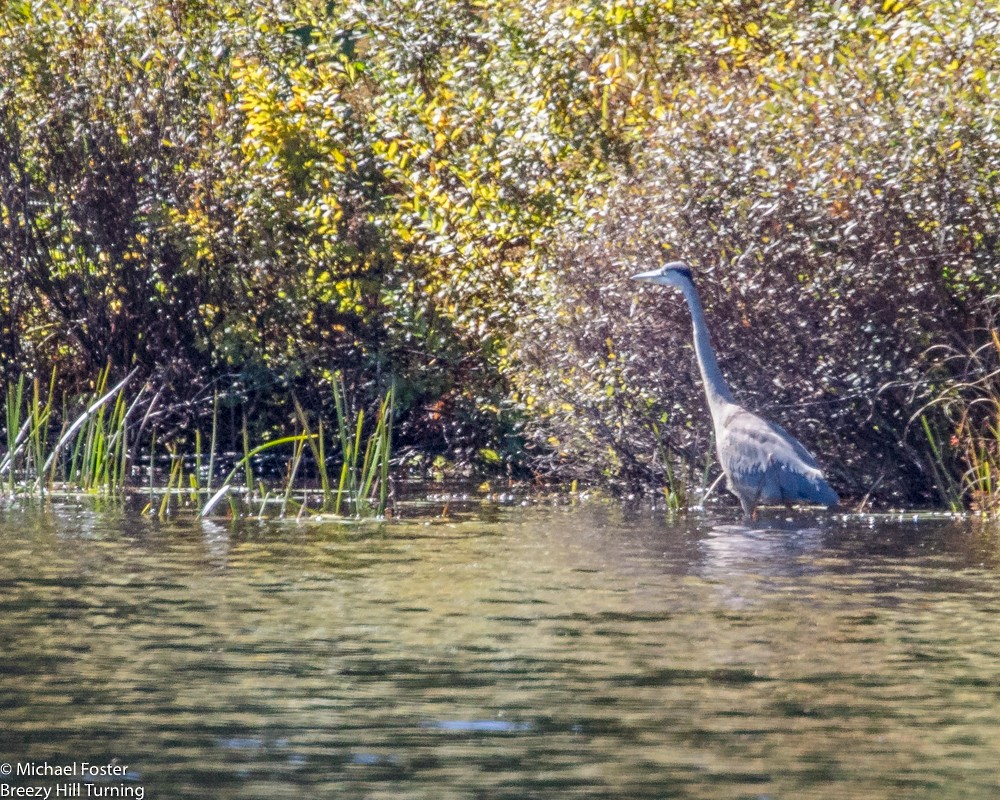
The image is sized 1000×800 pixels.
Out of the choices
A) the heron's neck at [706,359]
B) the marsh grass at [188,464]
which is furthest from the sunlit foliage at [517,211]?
the heron's neck at [706,359]

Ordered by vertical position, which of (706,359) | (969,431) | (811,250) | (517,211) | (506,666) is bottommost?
(506,666)

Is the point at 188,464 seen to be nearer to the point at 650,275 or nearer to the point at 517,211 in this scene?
the point at 517,211

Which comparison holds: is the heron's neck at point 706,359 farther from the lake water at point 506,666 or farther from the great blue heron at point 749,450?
the lake water at point 506,666

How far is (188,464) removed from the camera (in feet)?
54.4

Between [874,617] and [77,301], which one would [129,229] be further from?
[874,617]

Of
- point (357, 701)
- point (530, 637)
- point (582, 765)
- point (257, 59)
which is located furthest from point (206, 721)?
point (257, 59)

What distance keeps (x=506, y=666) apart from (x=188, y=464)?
1071 cm

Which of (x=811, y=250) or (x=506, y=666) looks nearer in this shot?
(x=506, y=666)

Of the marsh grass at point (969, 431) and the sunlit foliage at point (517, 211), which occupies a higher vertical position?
the sunlit foliage at point (517, 211)

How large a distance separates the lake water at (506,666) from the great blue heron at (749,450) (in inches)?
44.4

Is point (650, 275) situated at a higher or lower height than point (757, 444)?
higher

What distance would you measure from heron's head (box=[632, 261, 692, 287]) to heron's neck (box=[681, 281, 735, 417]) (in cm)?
4

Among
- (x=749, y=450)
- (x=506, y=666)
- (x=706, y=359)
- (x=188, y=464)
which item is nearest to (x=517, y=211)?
(x=706, y=359)

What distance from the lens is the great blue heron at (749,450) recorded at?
444 inches
